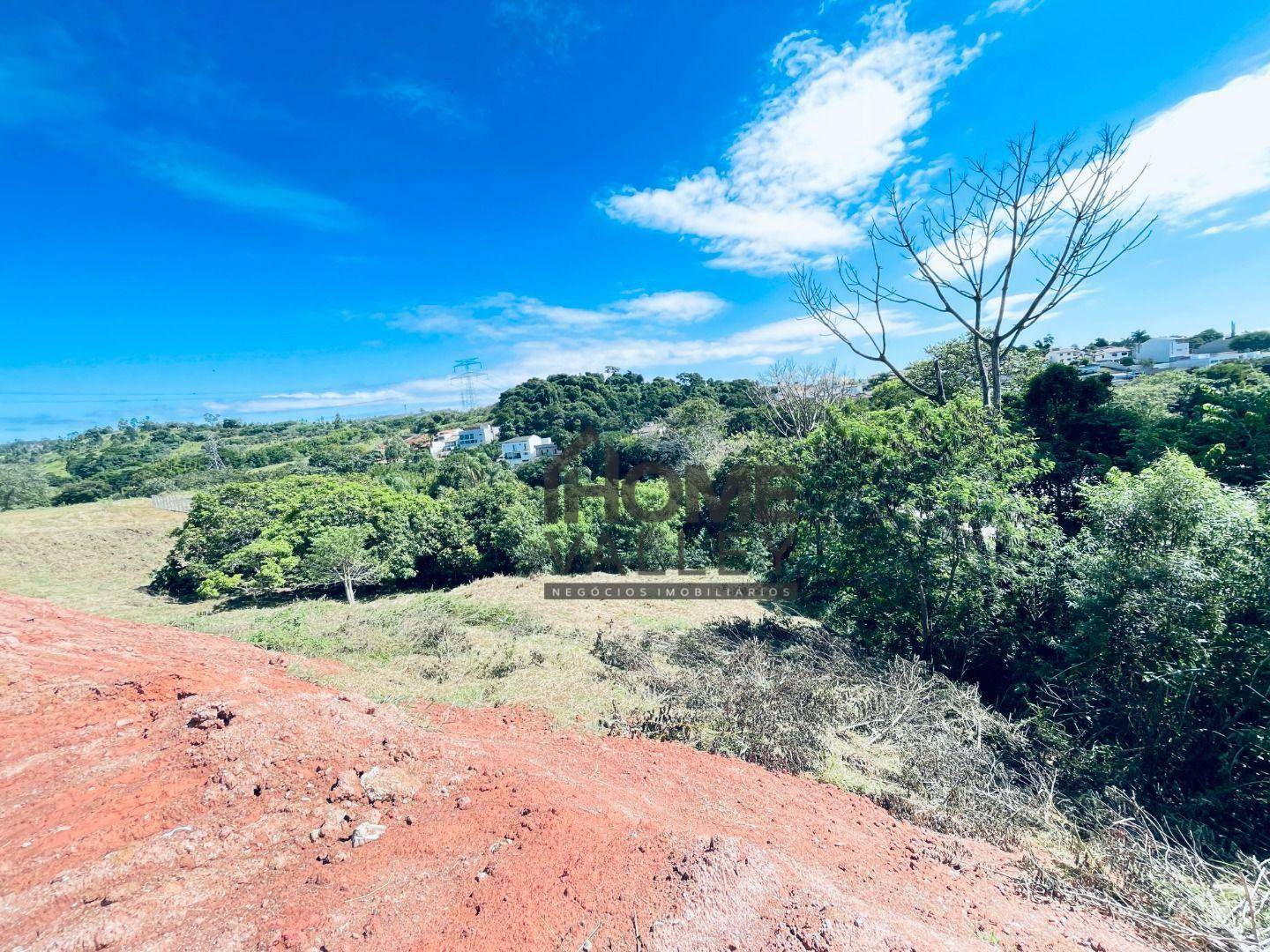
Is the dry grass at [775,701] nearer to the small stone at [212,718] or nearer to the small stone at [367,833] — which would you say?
the small stone at [212,718]

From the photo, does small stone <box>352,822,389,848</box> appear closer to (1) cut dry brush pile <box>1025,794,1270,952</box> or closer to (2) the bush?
(2) the bush

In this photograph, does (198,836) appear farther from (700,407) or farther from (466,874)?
(700,407)

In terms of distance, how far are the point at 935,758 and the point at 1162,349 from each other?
252ft

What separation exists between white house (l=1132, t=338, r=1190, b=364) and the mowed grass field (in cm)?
6906

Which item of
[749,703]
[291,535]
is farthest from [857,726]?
[291,535]

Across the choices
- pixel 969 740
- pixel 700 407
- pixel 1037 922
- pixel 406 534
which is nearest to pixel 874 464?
pixel 969 740

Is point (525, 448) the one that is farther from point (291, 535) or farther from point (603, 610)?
point (603, 610)

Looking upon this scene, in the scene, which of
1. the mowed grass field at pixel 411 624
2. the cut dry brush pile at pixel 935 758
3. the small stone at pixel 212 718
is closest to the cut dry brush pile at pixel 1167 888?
the cut dry brush pile at pixel 935 758

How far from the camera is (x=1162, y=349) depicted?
53.0 meters

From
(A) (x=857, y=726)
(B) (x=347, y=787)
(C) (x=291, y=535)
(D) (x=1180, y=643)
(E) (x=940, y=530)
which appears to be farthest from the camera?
(C) (x=291, y=535)

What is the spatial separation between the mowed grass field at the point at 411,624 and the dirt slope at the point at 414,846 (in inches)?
69.5

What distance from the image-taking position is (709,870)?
2.53 m

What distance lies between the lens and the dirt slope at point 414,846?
221 centimetres

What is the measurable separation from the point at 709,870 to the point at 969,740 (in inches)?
171
